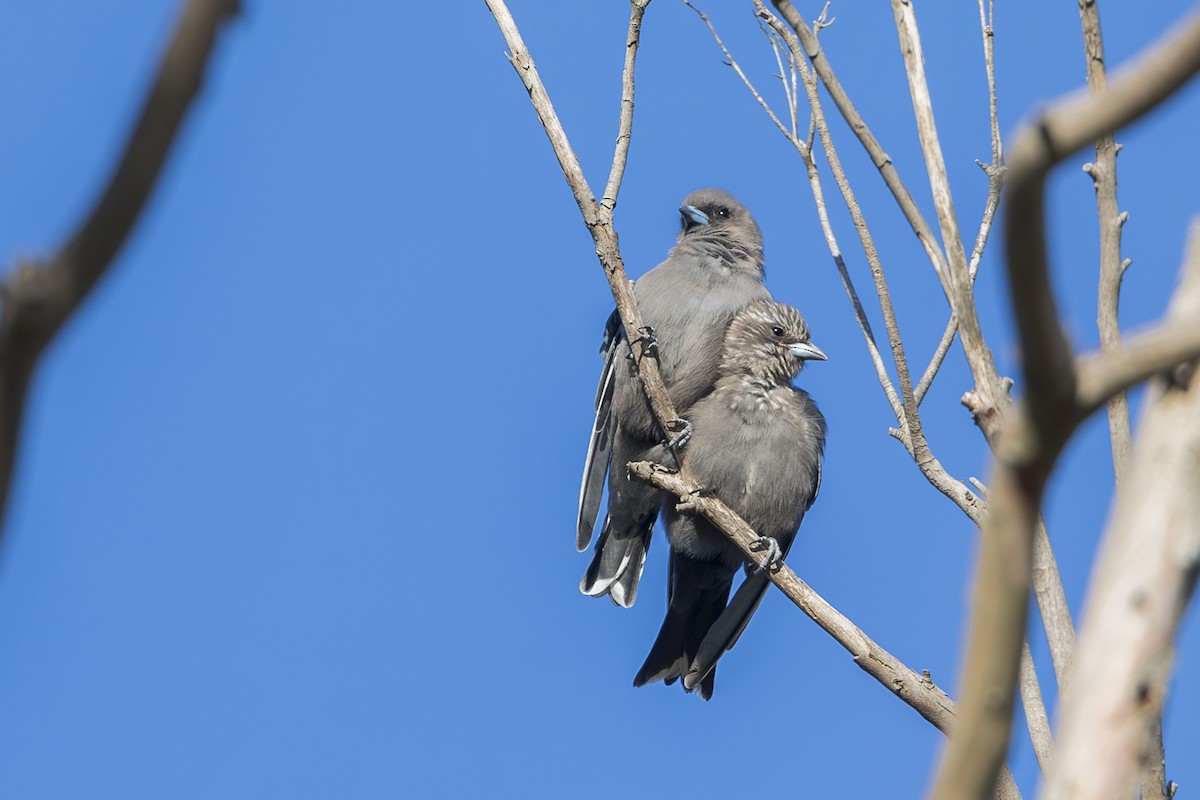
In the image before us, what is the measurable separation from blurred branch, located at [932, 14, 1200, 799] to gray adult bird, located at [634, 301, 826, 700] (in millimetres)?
5489

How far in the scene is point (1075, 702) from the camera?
7.22ft

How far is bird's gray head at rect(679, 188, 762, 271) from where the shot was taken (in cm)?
862

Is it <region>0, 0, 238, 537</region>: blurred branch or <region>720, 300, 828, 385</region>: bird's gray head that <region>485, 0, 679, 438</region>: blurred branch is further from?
<region>0, 0, 238, 537</region>: blurred branch

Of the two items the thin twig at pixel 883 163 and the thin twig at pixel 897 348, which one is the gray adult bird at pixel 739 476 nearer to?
the thin twig at pixel 897 348

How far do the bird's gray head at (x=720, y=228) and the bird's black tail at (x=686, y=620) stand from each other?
201 cm

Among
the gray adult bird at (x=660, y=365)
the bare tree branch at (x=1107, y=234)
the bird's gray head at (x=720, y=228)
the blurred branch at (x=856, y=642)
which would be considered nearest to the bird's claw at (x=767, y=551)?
the blurred branch at (x=856, y=642)

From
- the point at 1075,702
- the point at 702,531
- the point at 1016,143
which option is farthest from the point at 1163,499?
the point at 702,531

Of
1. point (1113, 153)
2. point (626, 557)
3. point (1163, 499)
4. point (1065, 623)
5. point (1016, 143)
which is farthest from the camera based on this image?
point (626, 557)

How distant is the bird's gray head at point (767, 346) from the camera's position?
7.93 m

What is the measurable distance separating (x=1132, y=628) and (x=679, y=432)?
532 centimetres

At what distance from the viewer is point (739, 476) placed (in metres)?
7.57

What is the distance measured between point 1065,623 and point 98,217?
129 inches

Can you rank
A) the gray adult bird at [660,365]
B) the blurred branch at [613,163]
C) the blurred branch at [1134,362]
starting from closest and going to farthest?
the blurred branch at [1134,362] → the blurred branch at [613,163] → the gray adult bird at [660,365]

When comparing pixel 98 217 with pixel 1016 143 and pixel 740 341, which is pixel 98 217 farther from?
pixel 740 341
